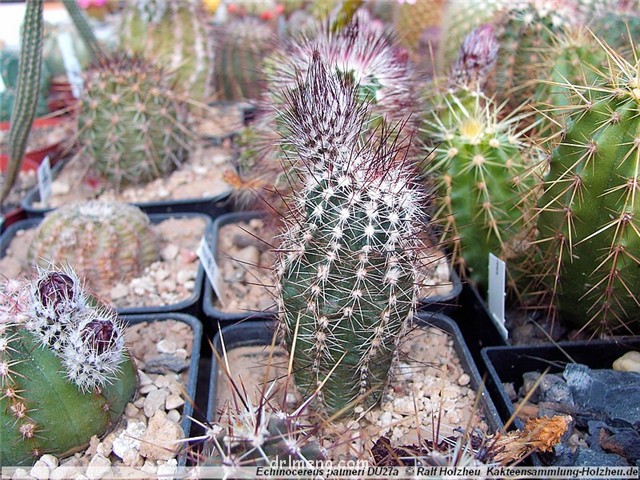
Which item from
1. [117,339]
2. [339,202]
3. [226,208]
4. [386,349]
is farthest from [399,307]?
A: [226,208]

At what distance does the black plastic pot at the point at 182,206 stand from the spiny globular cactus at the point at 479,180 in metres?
0.96

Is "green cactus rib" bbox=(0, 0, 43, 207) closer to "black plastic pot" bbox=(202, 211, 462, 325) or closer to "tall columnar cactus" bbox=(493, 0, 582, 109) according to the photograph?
"black plastic pot" bbox=(202, 211, 462, 325)

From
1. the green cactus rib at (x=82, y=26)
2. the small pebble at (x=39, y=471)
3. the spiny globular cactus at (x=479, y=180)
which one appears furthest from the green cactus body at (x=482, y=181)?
the green cactus rib at (x=82, y=26)

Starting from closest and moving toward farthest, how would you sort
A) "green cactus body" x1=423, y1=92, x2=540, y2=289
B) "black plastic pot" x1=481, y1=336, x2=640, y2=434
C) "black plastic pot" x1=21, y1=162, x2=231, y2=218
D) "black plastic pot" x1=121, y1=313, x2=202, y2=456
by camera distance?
"black plastic pot" x1=121, y1=313, x2=202, y2=456 → "black plastic pot" x1=481, y1=336, x2=640, y2=434 → "green cactus body" x1=423, y1=92, x2=540, y2=289 → "black plastic pot" x1=21, y1=162, x2=231, y2=218

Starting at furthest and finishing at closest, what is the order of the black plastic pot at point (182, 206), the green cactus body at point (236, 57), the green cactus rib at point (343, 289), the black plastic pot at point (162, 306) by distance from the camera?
the green cactus body at point (236, 57) < the black plastic pot at point (182, 206) < the black plastic pot at point (162, 306) < the green cactus rib at point (343, 289)

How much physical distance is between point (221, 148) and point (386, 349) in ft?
6.30

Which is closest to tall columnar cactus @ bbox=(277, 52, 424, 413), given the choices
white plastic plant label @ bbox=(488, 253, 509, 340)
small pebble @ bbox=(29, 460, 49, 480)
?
white plastic plant label @ bbox=(488, 253, 509, 340)

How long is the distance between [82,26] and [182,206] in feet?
3.12

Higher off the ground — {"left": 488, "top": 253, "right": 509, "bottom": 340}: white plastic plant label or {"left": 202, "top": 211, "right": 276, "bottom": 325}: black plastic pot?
{"left": 488, "top": 253, "right": 509, "bottom": 340}: white plastic plant label

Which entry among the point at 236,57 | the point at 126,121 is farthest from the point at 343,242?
the point at 236,57

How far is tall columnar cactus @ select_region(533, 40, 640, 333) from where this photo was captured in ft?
4.05

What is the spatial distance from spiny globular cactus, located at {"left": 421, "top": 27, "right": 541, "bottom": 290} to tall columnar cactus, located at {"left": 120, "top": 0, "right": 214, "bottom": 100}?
1.66 metres

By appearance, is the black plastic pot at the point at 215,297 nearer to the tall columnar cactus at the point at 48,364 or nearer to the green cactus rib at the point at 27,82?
the tall columnar cactus at the point at 48,364

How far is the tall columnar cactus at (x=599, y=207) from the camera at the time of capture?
48.6 inches
